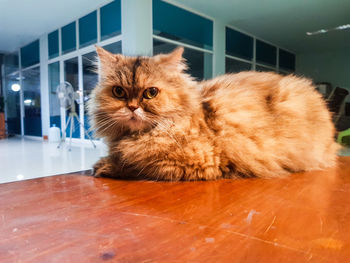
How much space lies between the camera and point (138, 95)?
84 centimetres

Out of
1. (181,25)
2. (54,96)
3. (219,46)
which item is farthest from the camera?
(54,96)

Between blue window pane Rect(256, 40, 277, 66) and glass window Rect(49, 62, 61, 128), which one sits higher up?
blue window pane Rect(256, 40, 277, 66)

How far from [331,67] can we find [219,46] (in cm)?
372

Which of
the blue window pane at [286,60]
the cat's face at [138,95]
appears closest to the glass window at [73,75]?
the cat's face at [138,95]

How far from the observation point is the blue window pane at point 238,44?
18.3 feet

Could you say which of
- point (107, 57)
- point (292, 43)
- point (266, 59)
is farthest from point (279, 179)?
point (292, 43)

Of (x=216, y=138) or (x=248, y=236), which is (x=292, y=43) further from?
(x=248, y=236)

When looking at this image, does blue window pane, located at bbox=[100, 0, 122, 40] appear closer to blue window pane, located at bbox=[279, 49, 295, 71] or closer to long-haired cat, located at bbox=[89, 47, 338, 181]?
long-haired cat, located at bbox=[89, 47, 338, 181]

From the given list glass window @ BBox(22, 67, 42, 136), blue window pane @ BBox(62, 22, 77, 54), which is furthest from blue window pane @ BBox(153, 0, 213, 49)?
glass window @ BBox(22, 67, 42, 136)

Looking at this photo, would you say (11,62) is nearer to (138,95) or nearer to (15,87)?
(15,87)

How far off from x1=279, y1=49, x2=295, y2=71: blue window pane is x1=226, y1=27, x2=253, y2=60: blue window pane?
4.55ft

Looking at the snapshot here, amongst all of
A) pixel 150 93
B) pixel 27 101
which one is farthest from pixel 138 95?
pixel 27 101

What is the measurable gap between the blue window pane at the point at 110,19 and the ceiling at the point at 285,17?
1066 mm

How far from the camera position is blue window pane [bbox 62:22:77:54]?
5391 mm
